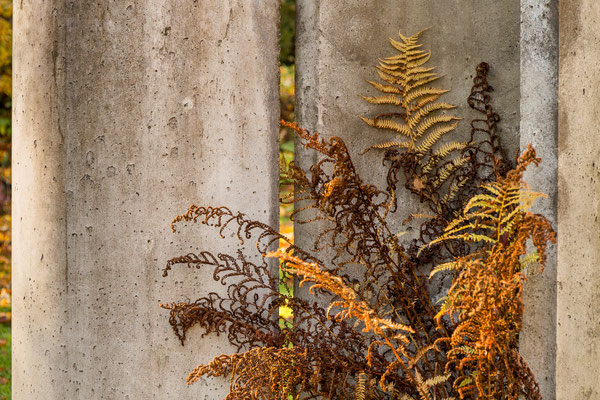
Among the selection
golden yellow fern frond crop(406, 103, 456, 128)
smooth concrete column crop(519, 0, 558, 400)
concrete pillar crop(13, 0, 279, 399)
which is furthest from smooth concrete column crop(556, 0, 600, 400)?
concrete pillar crop(13, 0, 279, 399)

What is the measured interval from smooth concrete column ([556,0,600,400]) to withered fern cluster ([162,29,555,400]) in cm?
13

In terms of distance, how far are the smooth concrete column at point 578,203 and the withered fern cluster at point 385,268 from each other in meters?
0.13

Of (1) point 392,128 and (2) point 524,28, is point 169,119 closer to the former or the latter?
(1) point 392,128

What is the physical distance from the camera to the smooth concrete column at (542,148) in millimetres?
2248

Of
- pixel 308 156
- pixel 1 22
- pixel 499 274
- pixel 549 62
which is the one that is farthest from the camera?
pixel 1 22

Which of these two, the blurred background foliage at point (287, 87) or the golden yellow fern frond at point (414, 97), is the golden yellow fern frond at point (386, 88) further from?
the blurred background foliage at point (287, 87)

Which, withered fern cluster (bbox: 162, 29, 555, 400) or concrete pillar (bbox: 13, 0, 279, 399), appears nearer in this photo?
withered fern cluster (bbox: 162, 29, 555, 400)

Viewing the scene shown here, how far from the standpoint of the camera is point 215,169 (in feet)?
8.98

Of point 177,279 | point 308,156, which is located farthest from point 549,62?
point 177,279

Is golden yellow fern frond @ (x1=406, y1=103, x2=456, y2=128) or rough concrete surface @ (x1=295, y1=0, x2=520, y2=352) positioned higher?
rough concrete surface @ (x1=295, y1=0, x2=520, y2=352)

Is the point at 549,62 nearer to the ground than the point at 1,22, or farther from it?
nearer to the ground

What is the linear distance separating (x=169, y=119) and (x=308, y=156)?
0.64 metres

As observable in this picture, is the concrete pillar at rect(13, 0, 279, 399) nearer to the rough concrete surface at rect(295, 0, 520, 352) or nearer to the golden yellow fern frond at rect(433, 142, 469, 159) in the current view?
the rough concrete surface at rect(295, 0, 520, 352)

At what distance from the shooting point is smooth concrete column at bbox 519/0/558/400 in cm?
225
